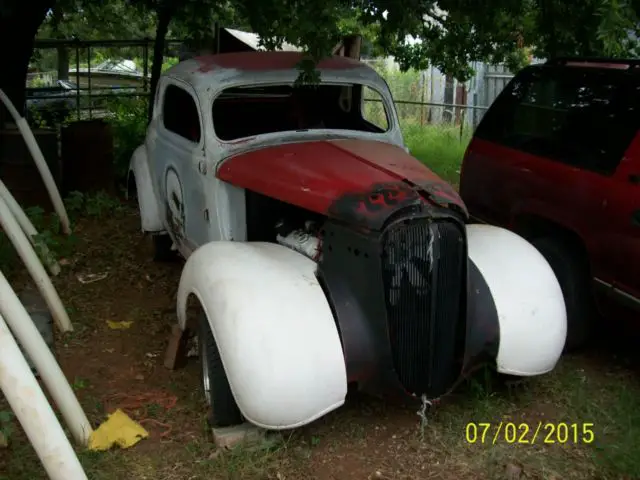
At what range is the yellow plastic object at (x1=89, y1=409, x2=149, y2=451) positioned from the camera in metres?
3.41

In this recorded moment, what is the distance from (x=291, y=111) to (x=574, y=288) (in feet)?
7.24

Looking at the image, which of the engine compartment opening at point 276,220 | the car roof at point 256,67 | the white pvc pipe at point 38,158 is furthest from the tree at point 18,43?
the engine compartment opening at point 276,220

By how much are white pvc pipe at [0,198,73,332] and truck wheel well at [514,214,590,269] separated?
3105 millimetres

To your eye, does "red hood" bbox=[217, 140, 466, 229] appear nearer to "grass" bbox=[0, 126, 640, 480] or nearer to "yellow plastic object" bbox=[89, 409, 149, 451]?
"grass" bbox=[0, 126, 640, 480]

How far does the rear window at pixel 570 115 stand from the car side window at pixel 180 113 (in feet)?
6.83

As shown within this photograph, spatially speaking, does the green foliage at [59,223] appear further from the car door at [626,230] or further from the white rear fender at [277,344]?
the car door at [626,230]

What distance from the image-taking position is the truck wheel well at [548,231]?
4.41 m

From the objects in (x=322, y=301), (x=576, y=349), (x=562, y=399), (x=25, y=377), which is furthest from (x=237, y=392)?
(x=576, y=349)

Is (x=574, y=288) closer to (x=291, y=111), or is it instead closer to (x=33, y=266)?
(x=291, y=111)

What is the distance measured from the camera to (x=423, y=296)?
328 centimetres

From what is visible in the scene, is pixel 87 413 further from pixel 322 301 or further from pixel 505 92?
pixel 505 92

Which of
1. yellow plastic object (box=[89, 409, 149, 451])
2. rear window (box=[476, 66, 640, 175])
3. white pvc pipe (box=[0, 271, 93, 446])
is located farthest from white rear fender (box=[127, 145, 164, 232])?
rear window (box=[476, 66, 640, 175])

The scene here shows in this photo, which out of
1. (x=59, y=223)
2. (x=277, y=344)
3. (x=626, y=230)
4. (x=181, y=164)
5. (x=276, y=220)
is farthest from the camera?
(x=59, y=223)

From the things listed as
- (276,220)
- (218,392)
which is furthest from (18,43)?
(218,392)
